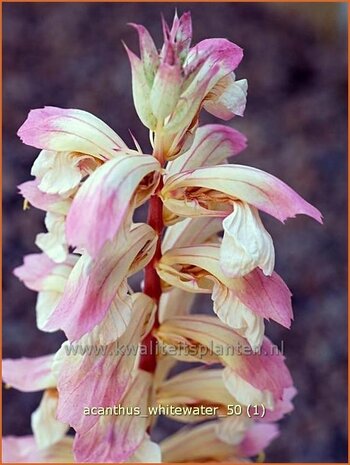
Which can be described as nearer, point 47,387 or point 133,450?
point 133,450

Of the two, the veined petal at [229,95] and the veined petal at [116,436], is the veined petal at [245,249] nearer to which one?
the veined petal at [229,95]

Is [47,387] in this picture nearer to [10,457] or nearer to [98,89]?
[10,457]

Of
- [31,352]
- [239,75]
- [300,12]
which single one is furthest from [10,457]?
[300,12]

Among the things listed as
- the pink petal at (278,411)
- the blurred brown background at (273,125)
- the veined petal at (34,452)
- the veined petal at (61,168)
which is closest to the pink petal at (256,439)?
the pink petal at (278,411)

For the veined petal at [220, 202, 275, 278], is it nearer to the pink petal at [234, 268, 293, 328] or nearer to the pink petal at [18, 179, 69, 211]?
the pink petal at [234, 268, 293, 328]

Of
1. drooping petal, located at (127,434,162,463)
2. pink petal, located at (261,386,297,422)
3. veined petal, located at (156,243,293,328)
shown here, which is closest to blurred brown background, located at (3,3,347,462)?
pink petal, located at (261,386,297,422)

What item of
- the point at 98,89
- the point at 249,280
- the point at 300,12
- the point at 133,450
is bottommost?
the point at 133,450
